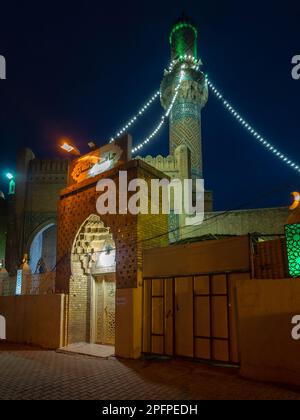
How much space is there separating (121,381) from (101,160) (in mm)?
6618

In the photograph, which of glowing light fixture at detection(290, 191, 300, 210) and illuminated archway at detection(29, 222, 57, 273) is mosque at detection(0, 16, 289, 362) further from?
illuminated archway at detection(29, 222, 57, 273)

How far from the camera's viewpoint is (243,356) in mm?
6566

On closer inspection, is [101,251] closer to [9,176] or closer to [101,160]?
[101,160]

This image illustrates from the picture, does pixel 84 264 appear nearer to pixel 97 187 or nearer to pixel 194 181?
pixel 97 187

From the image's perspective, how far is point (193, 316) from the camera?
8109 mm

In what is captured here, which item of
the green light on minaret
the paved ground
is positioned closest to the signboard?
the paved ground

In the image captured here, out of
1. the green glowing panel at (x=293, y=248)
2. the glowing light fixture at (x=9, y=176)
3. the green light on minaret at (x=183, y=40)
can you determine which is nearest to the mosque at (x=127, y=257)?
the green glowing panel at (x=293, y=248)

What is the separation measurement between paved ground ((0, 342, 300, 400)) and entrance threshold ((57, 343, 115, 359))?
31 centimetres

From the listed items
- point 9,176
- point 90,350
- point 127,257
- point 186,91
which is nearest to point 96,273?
point 127,257

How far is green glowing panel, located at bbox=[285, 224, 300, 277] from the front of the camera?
629 centimetres

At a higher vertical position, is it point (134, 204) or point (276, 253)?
point (134, 204)

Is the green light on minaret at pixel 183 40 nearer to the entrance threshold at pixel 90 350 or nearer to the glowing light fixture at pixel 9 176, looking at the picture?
the glowing light fixture at pixel 9 176

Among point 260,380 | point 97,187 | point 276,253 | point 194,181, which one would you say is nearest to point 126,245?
point 97,187
